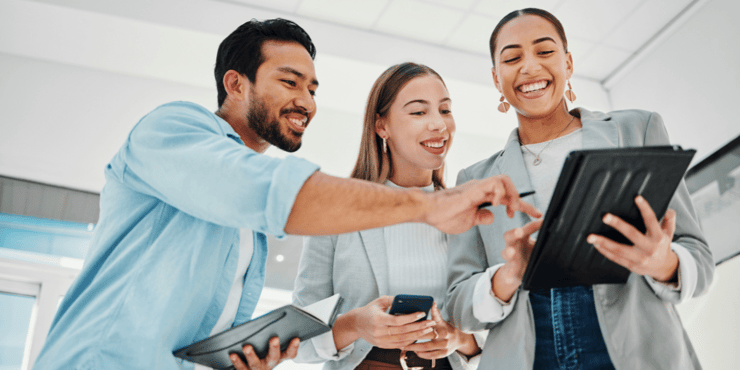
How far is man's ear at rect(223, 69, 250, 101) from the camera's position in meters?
1.76

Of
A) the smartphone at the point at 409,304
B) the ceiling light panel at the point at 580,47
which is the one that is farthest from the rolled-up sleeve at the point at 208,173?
the ceiling light panel at the point at 580,47

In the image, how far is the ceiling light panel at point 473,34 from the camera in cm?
397

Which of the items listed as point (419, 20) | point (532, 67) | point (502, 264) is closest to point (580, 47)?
point (419, 20)

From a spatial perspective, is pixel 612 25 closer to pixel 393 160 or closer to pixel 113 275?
pixel 393 160

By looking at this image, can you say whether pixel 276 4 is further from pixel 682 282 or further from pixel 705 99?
pixel 682 282

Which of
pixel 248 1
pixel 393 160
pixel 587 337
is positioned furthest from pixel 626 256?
pixel 248 1

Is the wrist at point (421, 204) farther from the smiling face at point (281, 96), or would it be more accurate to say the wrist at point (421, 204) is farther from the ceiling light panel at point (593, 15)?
the ceiling light panel at point (593, 15)

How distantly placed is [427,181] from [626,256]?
3.35 ft

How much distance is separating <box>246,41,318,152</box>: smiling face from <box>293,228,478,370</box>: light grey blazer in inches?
14.0

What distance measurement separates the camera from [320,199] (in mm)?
974

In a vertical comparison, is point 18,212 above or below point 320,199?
above

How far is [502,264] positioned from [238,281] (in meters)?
0.62

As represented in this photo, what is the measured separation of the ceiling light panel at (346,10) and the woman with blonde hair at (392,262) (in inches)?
75.1

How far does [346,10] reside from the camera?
3.88 metres
